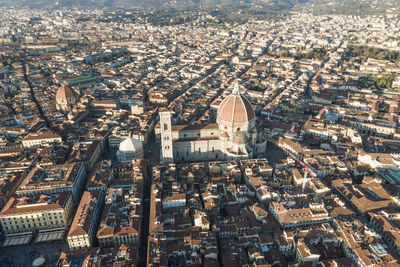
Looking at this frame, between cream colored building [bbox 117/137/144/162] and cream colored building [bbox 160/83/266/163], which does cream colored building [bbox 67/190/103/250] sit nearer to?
cream colored building [bbox 117/137/144/162]

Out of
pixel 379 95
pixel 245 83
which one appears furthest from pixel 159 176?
pixel 379 95

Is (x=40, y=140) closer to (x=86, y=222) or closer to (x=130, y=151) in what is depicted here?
(x=130, y=151)

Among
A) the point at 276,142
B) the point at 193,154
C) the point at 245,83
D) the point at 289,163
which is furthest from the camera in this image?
the point at 245,83

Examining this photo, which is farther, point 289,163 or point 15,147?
point 15,147

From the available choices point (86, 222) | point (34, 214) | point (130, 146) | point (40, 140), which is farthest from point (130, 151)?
point (40, 140)

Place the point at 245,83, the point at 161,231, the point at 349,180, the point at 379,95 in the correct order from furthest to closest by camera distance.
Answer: the point at 245,83
the point at 379,95
the point at 349,180
the point at 161,231

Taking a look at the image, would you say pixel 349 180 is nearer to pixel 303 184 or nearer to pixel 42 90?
pixel 303 184

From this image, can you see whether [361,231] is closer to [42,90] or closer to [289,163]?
[289,163]
